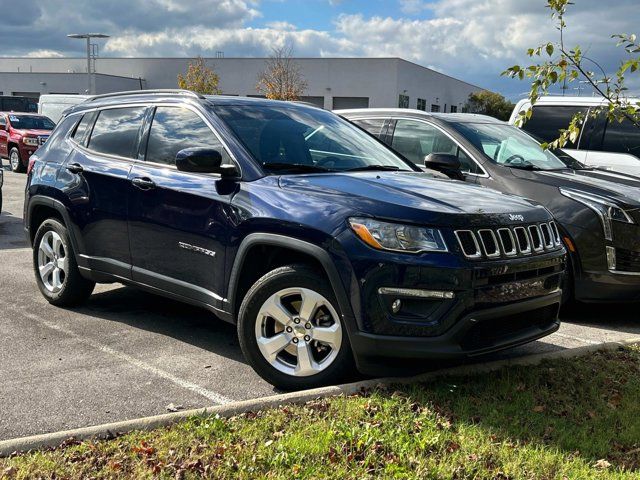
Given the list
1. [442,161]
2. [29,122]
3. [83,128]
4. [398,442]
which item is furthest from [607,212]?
[29,122]

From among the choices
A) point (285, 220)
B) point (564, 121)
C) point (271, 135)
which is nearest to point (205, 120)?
point (271, 135)

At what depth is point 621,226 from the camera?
19.5ft

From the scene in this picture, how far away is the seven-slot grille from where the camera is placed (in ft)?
12.5

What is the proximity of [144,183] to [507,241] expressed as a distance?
2.62 m

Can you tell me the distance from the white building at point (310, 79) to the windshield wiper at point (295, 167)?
45.2 meters

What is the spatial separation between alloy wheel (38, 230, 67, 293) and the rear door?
0.45m

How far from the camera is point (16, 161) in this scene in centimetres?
2195

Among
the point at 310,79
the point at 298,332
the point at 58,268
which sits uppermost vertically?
the point at 310,79

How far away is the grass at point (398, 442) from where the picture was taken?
10.4 ft

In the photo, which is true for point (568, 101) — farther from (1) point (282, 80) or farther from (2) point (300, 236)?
(1) point (282, 80)

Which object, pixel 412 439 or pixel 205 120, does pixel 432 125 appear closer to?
pixel 205 120

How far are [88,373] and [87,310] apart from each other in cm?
172

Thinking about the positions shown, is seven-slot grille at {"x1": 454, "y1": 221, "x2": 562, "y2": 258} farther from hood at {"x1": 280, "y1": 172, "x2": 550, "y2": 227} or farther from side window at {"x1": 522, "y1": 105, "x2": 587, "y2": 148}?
side window at {"x1": 522, "y1": 105, "x2": 587, "y2": 148}

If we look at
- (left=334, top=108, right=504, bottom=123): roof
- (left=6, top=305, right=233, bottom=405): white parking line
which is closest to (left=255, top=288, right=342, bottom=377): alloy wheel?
(left=6, top=305, right=233, bottom=405): white parking line
